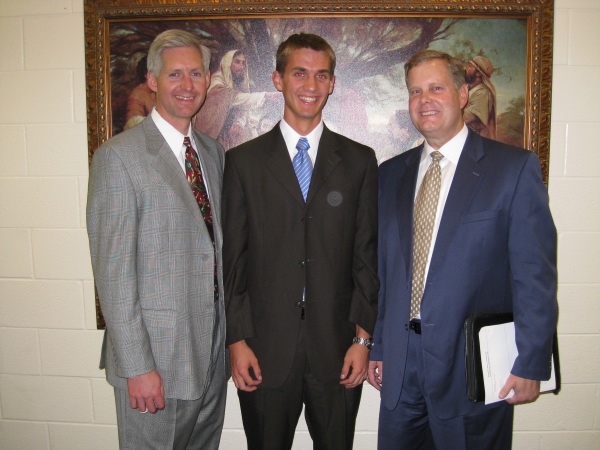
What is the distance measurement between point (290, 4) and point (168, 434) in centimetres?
181

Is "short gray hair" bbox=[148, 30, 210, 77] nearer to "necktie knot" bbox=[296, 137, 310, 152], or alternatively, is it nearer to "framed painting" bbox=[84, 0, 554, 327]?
"framed painting" bbox=[84, 0, 554, 327]

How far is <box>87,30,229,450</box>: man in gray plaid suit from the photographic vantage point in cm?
131

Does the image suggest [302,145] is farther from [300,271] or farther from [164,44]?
[164,44]

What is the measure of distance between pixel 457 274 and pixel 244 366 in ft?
2.63

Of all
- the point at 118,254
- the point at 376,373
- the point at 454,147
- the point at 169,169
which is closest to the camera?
the point at 118,254

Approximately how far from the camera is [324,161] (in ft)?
5.08

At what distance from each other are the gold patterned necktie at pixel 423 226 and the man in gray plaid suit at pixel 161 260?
0.70m

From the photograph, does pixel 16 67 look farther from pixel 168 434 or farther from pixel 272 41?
pixel 168 434

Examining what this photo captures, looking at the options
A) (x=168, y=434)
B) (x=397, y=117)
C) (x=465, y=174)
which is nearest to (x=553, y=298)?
(x=465, y=174)

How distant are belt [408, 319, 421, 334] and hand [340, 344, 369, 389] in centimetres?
19

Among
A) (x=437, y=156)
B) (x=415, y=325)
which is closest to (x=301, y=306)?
(x=415, y=325)

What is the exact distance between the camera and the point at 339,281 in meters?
1.53

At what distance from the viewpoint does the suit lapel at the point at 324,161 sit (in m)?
1.51

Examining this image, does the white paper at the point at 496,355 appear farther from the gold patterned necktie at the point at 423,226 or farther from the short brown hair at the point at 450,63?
the short brown hair at the point at 450,63
